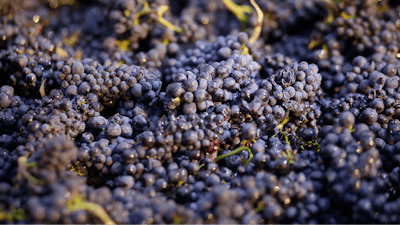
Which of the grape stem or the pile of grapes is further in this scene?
the grape stem

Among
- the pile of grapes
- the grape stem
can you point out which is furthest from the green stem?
the grape stem

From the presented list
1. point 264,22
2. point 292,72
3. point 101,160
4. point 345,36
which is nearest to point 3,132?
point 101,160

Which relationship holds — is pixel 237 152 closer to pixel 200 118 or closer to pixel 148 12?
pixel 200 118

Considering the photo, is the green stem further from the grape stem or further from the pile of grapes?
the grape stem

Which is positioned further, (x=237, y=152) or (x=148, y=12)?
(x=148, y=12)

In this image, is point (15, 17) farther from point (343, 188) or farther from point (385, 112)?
point (385, 112)

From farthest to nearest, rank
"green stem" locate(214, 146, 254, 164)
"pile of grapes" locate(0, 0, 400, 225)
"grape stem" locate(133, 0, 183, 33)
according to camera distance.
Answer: "grape stem" locate(133, 0, 183, 33), "green stem" locate(214, 146, 254, 164), "pile of grapes" locate(0, 0, 400, 225)

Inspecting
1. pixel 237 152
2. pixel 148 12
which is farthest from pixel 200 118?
pixel 148 12

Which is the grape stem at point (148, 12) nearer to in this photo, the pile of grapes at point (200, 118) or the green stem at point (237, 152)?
the pile of grapes at point (200, 118)
